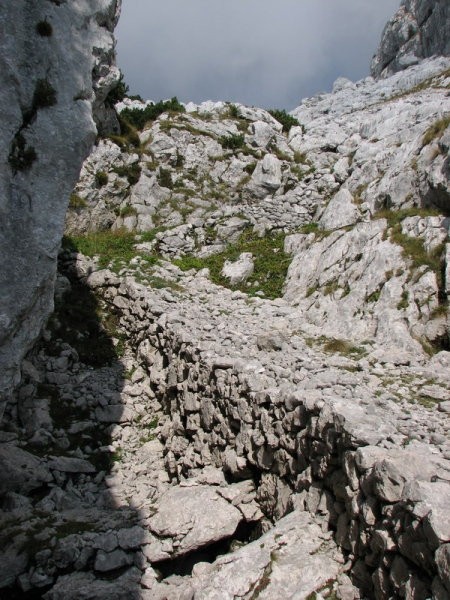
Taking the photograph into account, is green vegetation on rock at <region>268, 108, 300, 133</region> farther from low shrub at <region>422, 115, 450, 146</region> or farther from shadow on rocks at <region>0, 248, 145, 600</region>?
shadow on rocks at <region>0, 248, 145, 600</region>

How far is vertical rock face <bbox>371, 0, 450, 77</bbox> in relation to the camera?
6250cm

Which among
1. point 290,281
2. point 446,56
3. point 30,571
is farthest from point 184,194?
point 446,56

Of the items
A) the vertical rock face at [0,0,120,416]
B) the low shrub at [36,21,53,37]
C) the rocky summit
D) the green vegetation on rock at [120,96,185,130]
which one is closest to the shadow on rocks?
the rocky summit

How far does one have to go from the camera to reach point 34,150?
31.0 ft

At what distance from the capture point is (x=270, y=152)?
114 ft

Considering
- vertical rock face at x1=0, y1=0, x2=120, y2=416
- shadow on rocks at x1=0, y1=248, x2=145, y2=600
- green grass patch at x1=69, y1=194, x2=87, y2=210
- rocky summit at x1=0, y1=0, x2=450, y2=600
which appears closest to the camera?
rocky summit at x1=0, y1=0, x2=450, y2=600

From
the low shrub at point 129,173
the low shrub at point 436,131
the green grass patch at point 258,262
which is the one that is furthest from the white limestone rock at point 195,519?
the low shrub at point 129,173

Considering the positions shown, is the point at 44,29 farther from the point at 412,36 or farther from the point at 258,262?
the point at 412,36

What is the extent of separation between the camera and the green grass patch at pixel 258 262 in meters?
19.2

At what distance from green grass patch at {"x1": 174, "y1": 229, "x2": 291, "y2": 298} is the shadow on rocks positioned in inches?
217

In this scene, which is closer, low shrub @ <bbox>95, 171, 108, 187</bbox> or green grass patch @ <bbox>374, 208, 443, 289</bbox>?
green grass patch @ <bbox>374, 208, 443, 289</bbox>

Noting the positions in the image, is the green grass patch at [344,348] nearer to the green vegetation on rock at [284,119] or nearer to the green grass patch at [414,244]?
the green grass patch at [414,244]

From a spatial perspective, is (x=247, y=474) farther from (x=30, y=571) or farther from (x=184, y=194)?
(x=184, y=194)

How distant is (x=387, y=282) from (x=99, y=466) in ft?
36.9
